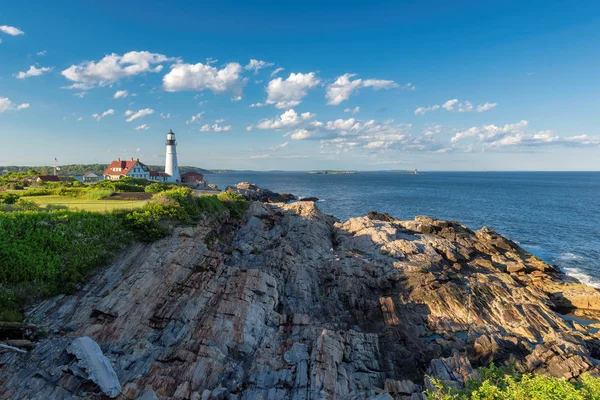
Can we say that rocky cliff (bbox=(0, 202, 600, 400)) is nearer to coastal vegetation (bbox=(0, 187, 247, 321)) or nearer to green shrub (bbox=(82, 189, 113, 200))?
coastal vegetation (bbox=(0, 187, 247, 321))

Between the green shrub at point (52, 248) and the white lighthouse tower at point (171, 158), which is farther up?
the white lighthouse tower at point (171, 158)

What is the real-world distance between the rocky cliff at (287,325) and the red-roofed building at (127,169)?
53550 mm

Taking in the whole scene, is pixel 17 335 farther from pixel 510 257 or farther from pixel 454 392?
pixel 510 257

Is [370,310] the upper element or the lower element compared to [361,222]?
lower

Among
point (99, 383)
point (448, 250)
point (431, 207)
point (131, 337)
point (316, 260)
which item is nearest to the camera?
point (99, 383)

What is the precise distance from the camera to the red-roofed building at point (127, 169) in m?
71.6

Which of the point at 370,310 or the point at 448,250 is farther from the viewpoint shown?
the point at 448,250

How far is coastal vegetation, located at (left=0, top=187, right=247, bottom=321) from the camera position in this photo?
1460 cm

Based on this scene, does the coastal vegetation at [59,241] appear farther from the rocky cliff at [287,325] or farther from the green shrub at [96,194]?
the green shrub at [96,194]

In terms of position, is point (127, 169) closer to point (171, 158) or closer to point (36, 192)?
point (171, 158)

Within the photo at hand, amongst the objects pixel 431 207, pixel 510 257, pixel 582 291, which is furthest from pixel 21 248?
pixel 431 207

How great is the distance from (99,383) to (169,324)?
548cm

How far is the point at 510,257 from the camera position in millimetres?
34281

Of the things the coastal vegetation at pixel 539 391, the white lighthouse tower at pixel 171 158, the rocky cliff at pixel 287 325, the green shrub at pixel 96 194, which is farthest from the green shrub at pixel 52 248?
the white lighthouse tower at pixel 171 158
